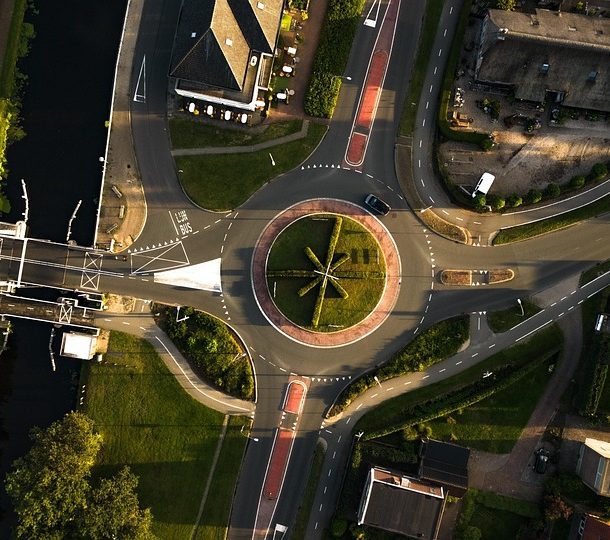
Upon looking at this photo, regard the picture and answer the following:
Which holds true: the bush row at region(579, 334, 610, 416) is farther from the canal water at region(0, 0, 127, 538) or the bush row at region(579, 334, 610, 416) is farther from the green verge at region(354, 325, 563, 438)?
the canal water at region(0, 0, 127, 538)

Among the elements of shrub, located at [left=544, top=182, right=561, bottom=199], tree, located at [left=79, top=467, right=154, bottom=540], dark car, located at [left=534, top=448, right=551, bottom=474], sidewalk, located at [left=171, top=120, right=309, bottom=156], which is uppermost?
shrub, located at [left=544, top=182, right=561, bottom=199]

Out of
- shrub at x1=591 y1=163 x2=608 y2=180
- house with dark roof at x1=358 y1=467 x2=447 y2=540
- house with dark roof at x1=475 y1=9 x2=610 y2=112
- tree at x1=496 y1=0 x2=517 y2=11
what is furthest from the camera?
shrub at x1=591 y1=163 x2=608 y2=180

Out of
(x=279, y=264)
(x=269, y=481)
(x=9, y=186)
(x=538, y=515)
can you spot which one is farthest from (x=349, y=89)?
(x=538, y=515)

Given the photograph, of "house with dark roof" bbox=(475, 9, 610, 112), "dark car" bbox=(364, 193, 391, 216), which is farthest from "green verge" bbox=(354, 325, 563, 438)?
"house with dark roof" bbox=(475, 9, 610, 112)

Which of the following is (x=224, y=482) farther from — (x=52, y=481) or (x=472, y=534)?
(x=472, y=534)

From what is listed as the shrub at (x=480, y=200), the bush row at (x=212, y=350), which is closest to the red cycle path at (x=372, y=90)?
the shrub at (x=480, y=200)

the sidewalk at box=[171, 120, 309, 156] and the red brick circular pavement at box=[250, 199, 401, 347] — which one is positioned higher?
the sidewalk at box=[171, 120, 309, 156]

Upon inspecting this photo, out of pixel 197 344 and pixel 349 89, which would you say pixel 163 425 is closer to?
pixel 197 344
